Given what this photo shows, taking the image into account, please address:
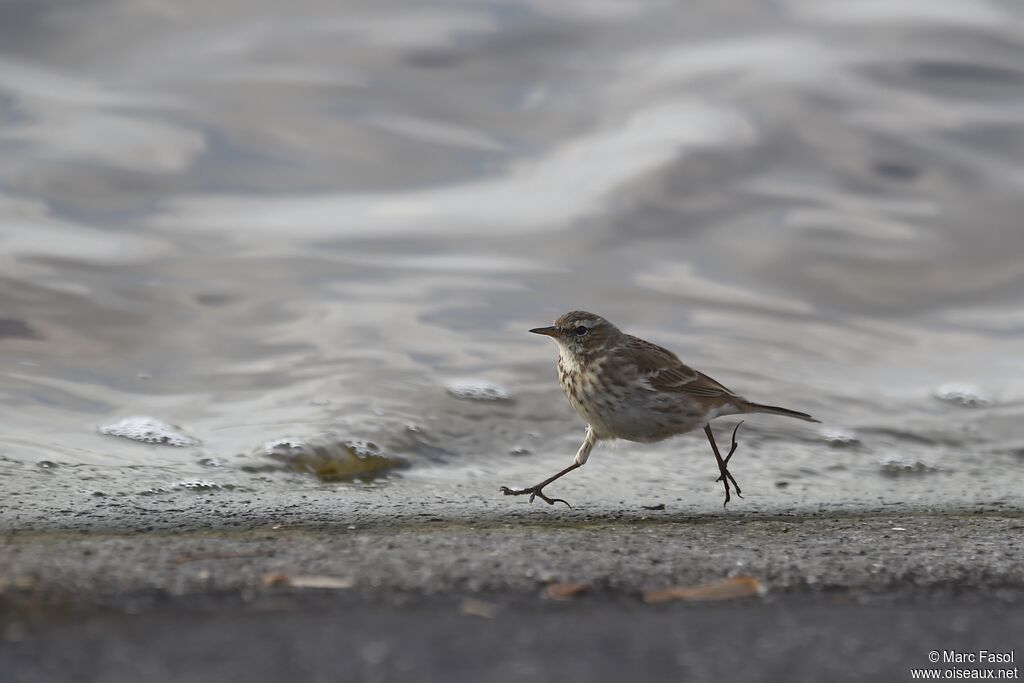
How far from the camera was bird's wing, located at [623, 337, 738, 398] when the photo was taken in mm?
6129

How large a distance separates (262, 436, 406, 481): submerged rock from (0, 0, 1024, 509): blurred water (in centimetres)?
13

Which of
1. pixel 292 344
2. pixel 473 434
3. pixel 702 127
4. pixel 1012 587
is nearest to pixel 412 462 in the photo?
pixel 473 434

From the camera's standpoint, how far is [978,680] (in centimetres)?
295

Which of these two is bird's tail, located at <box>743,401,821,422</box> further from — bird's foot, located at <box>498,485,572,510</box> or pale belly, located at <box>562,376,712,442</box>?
bird's foot, located at <box>498,485,572,510</box>

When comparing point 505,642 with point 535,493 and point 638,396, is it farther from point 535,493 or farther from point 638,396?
point 638,396

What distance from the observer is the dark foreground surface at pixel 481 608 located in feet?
9.27

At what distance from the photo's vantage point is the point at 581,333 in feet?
21.4

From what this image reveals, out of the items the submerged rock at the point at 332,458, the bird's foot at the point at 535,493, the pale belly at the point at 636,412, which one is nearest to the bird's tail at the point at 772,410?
the pale belly at the point at 636,412

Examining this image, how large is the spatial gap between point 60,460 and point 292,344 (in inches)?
107

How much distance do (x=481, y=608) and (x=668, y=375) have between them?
3.17 meters

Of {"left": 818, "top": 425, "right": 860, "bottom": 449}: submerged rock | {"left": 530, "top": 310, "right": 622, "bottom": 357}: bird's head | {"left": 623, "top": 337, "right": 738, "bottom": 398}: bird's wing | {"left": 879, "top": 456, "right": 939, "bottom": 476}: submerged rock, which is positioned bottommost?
{"left": 879, "top": 456, "right": 939, "bottom": 476}: submerged rock

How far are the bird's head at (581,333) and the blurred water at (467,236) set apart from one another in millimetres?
816

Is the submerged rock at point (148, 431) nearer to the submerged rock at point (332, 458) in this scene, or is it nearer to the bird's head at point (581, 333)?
the submerged rock at point (332, 458)

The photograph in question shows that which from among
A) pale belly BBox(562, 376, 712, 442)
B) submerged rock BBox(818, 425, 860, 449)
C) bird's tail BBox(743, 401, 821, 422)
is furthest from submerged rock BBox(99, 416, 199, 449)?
submerged rock BBox(818, 425, 860, 449)
